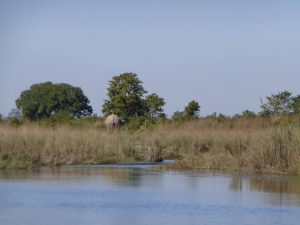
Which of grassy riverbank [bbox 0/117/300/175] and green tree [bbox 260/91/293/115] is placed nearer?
grassy riverbank [bbox 0/117/300/175]

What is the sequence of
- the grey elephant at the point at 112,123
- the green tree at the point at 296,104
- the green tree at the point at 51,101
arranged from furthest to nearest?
the green tree at the point at 51,101, the green tree at the point at 296,104, the grey elephant at the point at 112,123

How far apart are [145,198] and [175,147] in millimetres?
12827

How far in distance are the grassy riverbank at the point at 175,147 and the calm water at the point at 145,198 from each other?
1206 mm

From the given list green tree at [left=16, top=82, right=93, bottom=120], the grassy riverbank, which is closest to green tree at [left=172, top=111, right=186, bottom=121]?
the grassy riverbank

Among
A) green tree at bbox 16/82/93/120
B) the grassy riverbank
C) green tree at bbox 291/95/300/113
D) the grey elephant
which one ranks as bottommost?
the grassy riverbank

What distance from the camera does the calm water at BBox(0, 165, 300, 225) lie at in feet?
46.6

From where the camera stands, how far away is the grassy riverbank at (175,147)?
22.9 metres

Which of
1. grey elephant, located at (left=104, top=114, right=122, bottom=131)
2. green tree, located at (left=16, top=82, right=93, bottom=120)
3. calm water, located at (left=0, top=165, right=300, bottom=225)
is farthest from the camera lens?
green tree, located at (left=16, top=82, right=93, bottom=120)

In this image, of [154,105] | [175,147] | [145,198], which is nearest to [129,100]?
[154,105]

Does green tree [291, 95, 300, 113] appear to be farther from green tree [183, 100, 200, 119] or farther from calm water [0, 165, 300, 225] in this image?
calm water [0, 165, 300, 225]

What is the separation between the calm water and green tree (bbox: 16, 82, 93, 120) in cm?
3342

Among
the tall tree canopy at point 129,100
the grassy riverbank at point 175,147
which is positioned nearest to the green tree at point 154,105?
the tall tree canopy at point 129,100

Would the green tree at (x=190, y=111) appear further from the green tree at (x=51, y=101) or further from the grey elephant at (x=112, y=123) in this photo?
the green tree at (x=51, y=101)

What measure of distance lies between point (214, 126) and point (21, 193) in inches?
687
